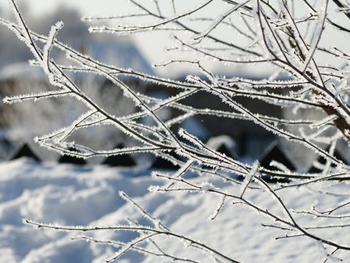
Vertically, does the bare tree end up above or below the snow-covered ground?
above

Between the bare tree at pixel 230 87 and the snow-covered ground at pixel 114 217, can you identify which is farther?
the snow-covered ground at pixel 114 217

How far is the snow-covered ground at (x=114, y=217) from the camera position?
12.5 feet

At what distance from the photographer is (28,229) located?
4930 mm

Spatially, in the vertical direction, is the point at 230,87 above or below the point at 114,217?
above

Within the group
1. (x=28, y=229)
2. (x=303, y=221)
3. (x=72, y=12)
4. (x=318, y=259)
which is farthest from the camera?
(x=72, y=12)

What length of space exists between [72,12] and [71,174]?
58748mm

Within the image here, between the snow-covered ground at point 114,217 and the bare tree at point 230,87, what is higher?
the bare tree at point 230,87

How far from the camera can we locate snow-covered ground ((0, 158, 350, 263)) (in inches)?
149

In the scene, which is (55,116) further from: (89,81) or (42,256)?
(42,256)

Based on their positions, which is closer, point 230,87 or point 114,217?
point 230,87

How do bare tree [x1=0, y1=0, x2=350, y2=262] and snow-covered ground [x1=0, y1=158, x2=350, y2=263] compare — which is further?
snow-covered ground [x1=0, y1=158, x2=350, y2=263]

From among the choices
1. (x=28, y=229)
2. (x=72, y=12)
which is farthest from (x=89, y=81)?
(x=72, y=12)

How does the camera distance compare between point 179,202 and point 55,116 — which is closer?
point 179,202

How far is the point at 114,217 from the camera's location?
4.95 m
